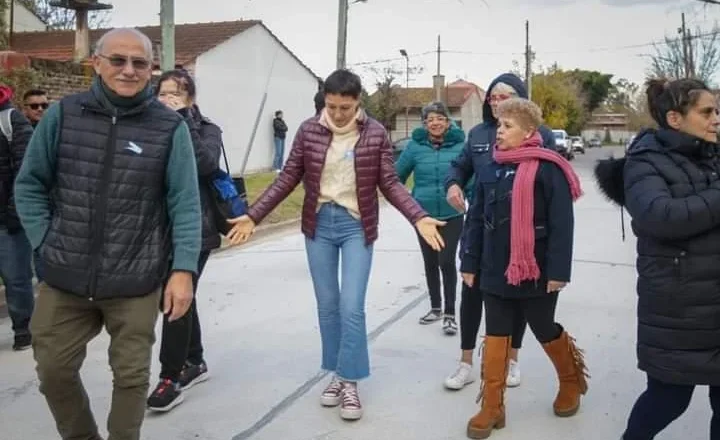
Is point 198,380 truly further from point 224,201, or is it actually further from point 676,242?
point 676,242

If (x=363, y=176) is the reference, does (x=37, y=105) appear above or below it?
above

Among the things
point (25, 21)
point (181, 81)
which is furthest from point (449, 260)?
point (25, 21)

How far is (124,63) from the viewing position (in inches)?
125

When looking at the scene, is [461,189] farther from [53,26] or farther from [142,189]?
[53,26]

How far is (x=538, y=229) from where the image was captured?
402 centimetres

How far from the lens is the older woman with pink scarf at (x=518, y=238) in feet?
13.1

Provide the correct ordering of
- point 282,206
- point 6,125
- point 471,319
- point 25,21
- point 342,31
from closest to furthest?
point 471,319
point 6,125
point 282,206
point 342,31
point 25,21

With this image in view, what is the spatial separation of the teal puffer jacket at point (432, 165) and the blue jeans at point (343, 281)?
1.73 m

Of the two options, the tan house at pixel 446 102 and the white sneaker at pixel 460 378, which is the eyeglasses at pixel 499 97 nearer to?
the white sneaker at pixel 460 378

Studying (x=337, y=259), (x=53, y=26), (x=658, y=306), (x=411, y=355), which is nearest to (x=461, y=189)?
(x=337, y=259)

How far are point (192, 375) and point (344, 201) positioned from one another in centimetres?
148

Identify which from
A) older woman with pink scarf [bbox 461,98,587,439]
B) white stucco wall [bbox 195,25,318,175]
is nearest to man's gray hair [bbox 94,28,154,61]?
older woman with pink scarf [bbox 461,98,587,439]

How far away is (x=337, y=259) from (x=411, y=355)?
136 centimetres

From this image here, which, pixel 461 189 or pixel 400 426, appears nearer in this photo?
pixel 400 426
